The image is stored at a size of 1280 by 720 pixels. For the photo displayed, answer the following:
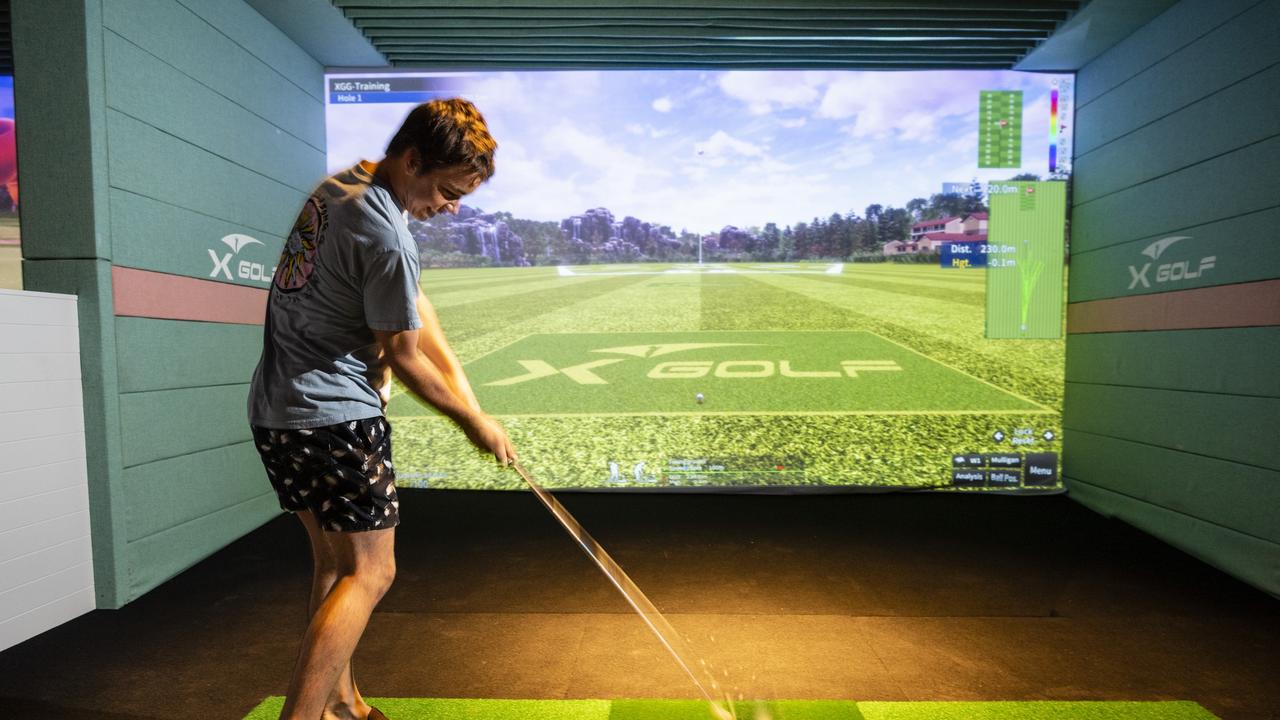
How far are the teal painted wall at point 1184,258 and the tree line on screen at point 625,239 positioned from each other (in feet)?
3.70

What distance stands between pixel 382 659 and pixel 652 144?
325 centimetres

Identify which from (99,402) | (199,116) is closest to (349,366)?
(99,402)

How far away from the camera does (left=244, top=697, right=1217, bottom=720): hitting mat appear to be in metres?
1.77

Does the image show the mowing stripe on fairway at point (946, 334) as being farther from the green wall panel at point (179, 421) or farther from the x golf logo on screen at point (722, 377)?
the green wall panel at point (179, 421)

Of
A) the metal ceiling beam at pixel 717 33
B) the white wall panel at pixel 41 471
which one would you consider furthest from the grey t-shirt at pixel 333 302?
the metal ceiling beam at pixel 717 33

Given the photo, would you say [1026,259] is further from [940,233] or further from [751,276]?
[751,276]

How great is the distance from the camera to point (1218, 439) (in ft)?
9.69

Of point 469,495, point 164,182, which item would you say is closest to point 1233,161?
point 469,495

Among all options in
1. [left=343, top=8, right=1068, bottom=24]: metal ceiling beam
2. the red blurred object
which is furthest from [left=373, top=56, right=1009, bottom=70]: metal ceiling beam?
the red blurred object

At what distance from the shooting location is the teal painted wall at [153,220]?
240cm

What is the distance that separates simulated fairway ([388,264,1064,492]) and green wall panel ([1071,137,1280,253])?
2.13 feet

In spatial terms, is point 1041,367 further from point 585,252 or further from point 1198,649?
point 585,252

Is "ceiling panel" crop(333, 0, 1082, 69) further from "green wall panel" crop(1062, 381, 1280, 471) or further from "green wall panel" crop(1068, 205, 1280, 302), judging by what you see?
"green wall panel" crop(1062, 381, 1280, 471)

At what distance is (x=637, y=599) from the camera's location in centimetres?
234
